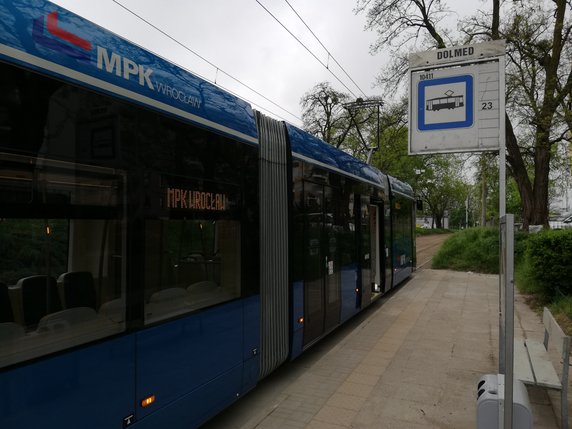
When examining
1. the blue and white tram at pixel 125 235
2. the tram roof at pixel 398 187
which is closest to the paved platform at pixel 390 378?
the blue and white tram at pixel 125 235

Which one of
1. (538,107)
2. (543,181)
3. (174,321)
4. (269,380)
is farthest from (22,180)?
(543,181)

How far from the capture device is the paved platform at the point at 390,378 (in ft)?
15.3

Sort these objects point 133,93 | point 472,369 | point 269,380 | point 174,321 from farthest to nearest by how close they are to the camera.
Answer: point 472,369, point 269,380, point 174,321, point 133,93

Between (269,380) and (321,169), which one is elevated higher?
(321,169)

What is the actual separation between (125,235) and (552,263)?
9918mm

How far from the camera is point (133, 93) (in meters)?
3.17

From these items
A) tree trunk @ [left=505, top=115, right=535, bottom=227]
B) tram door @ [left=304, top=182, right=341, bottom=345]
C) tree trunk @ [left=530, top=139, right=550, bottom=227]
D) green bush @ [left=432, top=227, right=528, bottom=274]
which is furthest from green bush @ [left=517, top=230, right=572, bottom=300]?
tree trunk @ [left=505, top=115, right=535, bottom=227]

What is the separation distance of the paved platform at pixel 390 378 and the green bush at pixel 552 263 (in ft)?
2.67

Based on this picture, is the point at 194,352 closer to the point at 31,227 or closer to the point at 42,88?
the point at 31,227

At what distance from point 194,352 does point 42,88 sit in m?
2.23

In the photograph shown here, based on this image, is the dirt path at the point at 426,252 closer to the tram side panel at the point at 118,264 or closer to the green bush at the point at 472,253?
the green bush at the point at 472,253

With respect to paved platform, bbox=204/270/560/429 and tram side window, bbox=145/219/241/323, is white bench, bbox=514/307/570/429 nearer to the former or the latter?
paved platform, bbox=204/270/560/429

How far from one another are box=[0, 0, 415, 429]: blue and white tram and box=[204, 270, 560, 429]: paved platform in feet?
1.66

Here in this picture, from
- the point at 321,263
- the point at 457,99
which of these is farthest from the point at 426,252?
the point at 457,99
